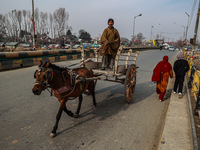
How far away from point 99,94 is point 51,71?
3.05 m

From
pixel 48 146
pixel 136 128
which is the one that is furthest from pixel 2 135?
pixel 136 128

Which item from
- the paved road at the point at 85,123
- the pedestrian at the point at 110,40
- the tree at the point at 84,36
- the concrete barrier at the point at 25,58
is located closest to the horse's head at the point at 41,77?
the paved road at the point at 85,123

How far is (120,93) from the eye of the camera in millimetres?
5781

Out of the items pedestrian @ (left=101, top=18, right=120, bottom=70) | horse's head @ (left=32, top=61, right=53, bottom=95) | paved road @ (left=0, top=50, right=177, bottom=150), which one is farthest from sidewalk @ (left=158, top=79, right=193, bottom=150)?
pedestrian @ (left=101, top=18, right=120, bottom=70)

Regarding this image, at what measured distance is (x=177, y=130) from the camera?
10.2 ft

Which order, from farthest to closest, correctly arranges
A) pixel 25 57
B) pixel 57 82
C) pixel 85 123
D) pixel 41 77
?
pixel 25 57, pixel 85 123, pixel 57 82, pixel 41 77

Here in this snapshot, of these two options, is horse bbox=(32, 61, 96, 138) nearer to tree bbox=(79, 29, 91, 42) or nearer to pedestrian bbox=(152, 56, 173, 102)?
pedestrian bbox=(152, 56, 173, 102)

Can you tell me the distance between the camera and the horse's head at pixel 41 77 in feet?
8.70

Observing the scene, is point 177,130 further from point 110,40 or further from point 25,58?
point 25,58

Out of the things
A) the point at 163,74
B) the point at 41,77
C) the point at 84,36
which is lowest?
the point at 163,74

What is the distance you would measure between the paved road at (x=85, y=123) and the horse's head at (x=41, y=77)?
1.05 m

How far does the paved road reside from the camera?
283cm

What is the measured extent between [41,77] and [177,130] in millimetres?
2928

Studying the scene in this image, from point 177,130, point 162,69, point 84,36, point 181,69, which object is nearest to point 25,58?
point 162,69
